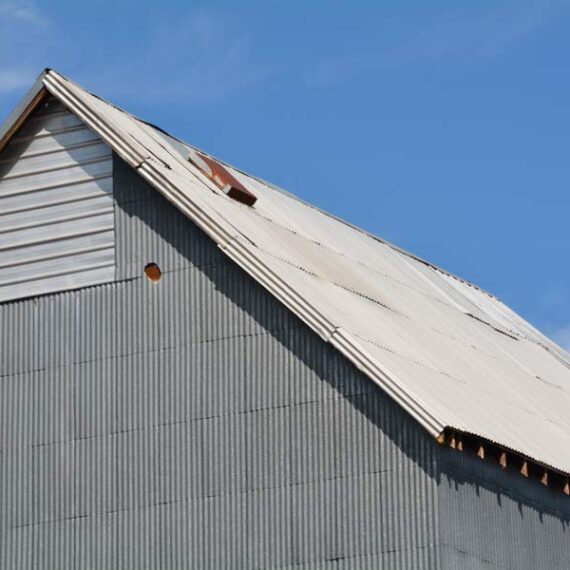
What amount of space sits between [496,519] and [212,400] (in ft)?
26.7

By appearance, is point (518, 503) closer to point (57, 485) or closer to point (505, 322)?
point (57, 485)

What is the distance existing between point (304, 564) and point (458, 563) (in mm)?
3918

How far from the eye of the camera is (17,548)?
2020 inches

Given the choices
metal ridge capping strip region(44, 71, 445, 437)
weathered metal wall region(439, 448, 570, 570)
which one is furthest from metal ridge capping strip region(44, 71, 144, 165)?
weathered metal wall region(439, 448, 570, 570)

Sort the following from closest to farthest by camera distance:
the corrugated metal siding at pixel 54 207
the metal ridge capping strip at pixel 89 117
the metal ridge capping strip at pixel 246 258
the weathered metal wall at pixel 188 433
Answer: the metal ridge capping strip at pixel 246 258
the weathered metal wall at pixel 188 433
the metal ridge capping strip at pixel 89 117
the corrugated metal siding at pixel 54 207

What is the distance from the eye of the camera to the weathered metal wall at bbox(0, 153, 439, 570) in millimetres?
47688

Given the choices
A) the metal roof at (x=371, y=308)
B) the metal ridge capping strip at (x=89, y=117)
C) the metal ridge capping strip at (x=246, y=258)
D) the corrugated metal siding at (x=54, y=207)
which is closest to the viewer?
the metal ridge capping strip at (x=246, y=258)

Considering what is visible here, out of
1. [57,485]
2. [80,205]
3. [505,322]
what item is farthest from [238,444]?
[505,322]

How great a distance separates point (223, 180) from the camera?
190 ft

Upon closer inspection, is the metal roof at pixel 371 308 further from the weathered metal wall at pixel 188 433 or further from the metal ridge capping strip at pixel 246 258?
the weathered metal wall at pixel 188 433

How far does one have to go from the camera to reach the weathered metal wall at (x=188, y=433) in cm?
4769

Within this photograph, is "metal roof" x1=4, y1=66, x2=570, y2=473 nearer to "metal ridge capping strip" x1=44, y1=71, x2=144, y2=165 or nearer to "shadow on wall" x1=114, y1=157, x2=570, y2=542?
"metal ridge capping strip" x1=44, y1=71, x2=144, y2=165

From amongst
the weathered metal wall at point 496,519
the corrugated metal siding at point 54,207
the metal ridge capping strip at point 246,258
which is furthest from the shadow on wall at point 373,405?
the corrugated metal siding at point 54,207

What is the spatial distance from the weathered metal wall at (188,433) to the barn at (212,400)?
0.05 meters
